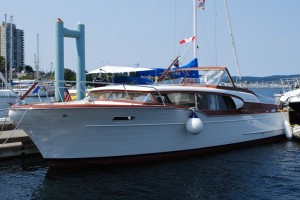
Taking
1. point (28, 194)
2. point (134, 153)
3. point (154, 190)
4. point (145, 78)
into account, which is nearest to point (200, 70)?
point (145, 78)

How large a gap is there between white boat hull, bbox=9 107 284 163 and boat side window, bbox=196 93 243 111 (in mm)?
395

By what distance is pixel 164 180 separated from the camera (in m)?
9.61

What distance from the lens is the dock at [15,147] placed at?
38.8 ft

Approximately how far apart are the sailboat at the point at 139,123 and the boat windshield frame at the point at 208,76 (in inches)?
2.1

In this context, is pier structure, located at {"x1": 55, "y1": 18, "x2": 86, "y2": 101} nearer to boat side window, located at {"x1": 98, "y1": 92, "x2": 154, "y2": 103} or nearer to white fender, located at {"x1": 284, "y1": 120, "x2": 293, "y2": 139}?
boat side window, located at {"x1": 98, "y1": 92, "x2": 154, "y2": 103}

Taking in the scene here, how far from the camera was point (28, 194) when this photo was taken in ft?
28.4

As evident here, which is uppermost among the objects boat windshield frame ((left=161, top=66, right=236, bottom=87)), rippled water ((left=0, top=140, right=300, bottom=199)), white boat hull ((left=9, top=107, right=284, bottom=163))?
boat windshield frame ((left=161, top=66, right=236, bottom=87))

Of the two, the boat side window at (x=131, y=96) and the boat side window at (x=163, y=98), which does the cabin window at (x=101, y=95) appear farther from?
the boat side window at (x=163, y=98)

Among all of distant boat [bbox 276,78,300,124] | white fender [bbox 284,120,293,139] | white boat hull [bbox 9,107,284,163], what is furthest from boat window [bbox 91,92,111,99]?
distant boat [bbox 276,78,300,124]

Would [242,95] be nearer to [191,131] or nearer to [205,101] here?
[205,101]

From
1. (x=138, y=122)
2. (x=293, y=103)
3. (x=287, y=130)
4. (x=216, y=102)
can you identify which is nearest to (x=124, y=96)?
(x=138, y=122)

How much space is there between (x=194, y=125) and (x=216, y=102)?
195 cm

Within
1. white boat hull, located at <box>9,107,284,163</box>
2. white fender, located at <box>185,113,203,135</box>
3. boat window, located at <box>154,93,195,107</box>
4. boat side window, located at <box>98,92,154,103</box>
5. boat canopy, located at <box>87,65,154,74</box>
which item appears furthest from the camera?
boat canopy, located at <box>87,65,154,74</box>

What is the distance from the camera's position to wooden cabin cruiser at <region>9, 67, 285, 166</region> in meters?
9.80
